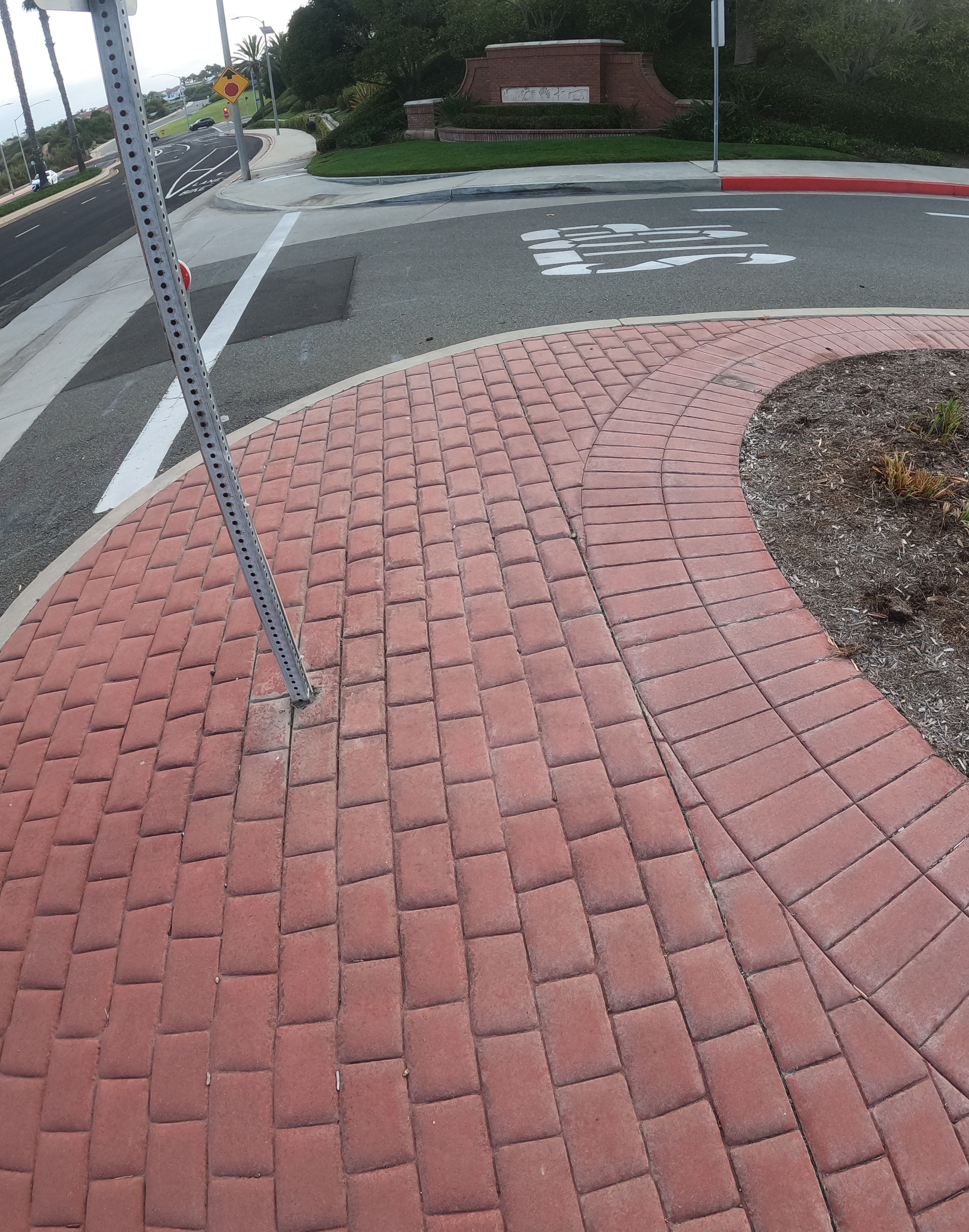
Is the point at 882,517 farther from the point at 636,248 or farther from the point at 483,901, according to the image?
the point at 636,248

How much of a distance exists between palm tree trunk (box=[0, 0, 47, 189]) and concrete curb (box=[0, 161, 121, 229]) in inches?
94.7

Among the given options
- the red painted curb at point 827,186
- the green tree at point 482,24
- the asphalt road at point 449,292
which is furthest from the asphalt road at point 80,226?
the red painted curb at point 827,186

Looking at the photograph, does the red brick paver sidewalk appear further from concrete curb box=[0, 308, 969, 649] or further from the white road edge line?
the white road edge line

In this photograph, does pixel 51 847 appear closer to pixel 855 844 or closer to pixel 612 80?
pixel 855 844

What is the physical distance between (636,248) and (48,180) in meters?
45.9

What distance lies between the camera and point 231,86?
65.0ft

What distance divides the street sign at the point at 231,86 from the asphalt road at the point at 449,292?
10.1 meters

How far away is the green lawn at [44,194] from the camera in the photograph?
34656 millimetres

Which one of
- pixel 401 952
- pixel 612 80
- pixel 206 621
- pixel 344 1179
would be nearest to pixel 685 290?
pixel 206 621

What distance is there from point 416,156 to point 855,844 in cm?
1957

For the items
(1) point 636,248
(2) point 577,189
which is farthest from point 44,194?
(1) point 636,248

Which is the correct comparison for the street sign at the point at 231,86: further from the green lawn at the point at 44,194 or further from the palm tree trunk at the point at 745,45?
the green lawn at the point at 44,194

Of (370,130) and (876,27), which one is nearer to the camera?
(876,27)

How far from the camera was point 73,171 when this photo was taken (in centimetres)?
5750
